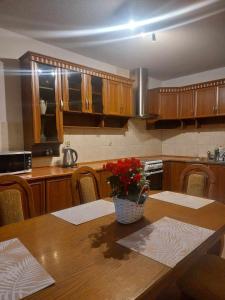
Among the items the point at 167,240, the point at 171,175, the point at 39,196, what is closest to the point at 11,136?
the point at 39,196

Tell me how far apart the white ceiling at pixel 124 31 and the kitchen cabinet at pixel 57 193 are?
67.2 inches

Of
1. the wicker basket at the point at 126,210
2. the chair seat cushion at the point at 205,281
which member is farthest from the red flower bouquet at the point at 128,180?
the chair seat cushion at the point at 205,281

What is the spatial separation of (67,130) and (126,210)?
223cm

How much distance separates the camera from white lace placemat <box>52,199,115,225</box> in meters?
1.28

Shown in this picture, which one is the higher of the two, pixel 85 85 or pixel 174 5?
pixel 174 5

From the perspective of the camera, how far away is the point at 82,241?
1.01 meters

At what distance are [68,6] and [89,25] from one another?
360mm

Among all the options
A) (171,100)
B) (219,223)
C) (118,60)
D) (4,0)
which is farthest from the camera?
(171,100)

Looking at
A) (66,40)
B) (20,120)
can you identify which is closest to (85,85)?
(66,40)

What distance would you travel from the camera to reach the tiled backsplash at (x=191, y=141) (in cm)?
400

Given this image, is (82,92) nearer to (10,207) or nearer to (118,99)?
(118,99)

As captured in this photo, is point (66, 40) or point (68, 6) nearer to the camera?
point (68, 6)

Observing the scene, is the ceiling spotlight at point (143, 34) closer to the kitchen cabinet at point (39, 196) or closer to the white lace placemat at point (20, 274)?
the kitchen cabinet at point (39, 196)

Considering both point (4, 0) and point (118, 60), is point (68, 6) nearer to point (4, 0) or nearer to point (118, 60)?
point (4, 0)
